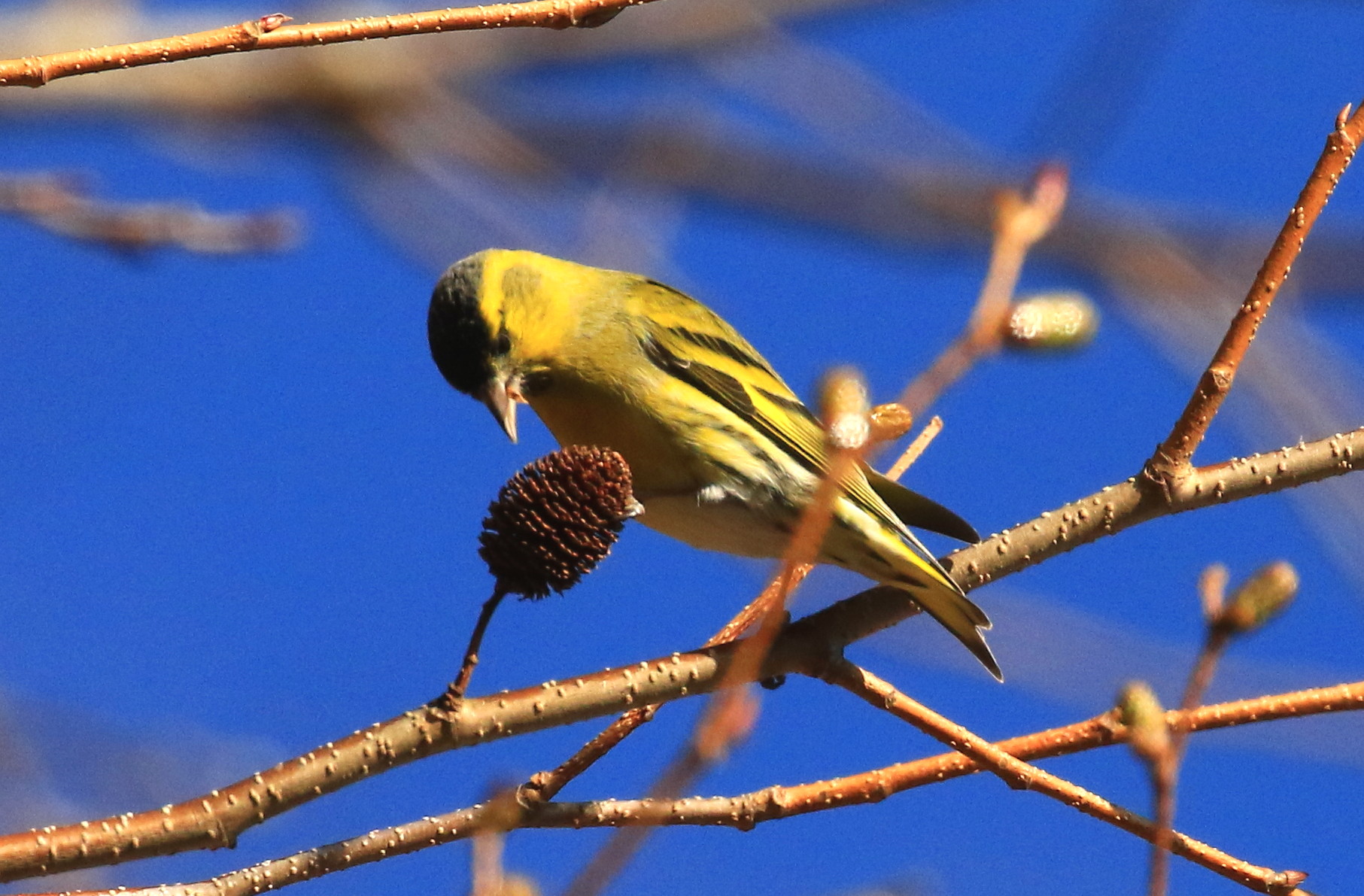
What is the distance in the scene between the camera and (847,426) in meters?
→ 1.31

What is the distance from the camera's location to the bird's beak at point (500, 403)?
383 cm

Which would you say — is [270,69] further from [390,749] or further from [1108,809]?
[1108,809]

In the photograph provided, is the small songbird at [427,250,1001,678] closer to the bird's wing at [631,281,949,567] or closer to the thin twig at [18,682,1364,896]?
the bird's wing at [631,281,949,567]

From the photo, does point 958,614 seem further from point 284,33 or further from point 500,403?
point 284,33

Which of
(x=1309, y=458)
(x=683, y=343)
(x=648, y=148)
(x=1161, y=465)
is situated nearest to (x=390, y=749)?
(x=1161, y=465)

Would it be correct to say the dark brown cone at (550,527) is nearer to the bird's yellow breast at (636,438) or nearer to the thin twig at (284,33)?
the thin twig at (284,33)

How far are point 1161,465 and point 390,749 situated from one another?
1.51 metres

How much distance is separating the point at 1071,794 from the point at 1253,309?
0.91 meters

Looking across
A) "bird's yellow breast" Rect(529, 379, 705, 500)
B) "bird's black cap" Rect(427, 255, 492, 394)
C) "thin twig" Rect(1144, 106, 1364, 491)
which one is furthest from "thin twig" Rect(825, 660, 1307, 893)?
"bird's black cap" Rect(427, 255, 492, 394)

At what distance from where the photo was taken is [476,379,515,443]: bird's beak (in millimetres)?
3826

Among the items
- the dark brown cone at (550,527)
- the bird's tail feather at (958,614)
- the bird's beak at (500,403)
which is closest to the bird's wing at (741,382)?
the bird's tail feather at (958,614)

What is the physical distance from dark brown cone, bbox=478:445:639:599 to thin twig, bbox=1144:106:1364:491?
1.06 metres

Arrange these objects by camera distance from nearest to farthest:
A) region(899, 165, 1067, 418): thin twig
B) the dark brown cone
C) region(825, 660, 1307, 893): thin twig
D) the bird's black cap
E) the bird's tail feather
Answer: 1. region(899, 165, 1067, 418): thin twig
2. region(825, 660, 1307, 893): thin twig
3. the dark brown cone
4. the bird's tail feather
5. the bird's black cap

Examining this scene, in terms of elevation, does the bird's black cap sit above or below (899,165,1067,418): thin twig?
above
